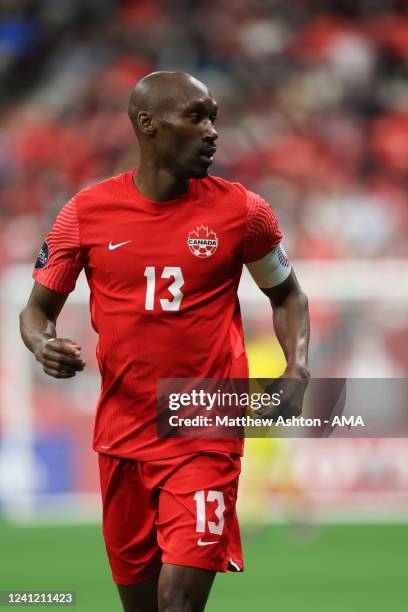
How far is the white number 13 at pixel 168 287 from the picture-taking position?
5105 millimetres

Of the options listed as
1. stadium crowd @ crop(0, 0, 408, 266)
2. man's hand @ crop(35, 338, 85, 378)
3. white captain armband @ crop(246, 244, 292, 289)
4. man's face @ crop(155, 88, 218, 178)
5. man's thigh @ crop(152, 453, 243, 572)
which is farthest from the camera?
stadium crowd @ crop(0, 0, 408, 266)

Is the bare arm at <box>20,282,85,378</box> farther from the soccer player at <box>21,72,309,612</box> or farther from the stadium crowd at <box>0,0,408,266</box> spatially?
the stadium crowd at <box>0,0,408,266</box>

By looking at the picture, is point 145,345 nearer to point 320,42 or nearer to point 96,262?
point 96,262

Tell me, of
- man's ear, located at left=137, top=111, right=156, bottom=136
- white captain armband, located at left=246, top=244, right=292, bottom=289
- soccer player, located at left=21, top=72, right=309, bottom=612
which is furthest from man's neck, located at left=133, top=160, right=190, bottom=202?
white captain armband, located at left=246, top=244, right=292, bottom=289

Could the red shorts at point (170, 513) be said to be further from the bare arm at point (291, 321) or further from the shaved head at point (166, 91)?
the shaved head at point (166, 91)

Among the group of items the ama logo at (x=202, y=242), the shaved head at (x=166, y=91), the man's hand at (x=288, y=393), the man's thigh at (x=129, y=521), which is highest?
the shaved head at (x=166, y=91)

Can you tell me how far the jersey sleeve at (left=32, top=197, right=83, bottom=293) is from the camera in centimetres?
519

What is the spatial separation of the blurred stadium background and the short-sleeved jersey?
3315 mm

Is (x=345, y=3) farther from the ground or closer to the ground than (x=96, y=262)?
farther from the ground

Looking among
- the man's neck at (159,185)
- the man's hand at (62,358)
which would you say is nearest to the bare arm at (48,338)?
the man's hand at (62,358)

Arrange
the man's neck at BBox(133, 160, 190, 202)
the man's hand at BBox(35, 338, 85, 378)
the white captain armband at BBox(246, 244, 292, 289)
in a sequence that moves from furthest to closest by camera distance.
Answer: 1. the white captain armband at BBox(246, 244, 292, 289)
2. the man's neck at BBox(133, 160, 190, 202)
3. the man's hand at BBox(35, 338, 85, 378)

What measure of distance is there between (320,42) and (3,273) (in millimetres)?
5196

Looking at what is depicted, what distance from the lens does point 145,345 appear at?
16.8ft

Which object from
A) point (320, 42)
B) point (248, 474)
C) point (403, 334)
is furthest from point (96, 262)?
point (320, 42)
